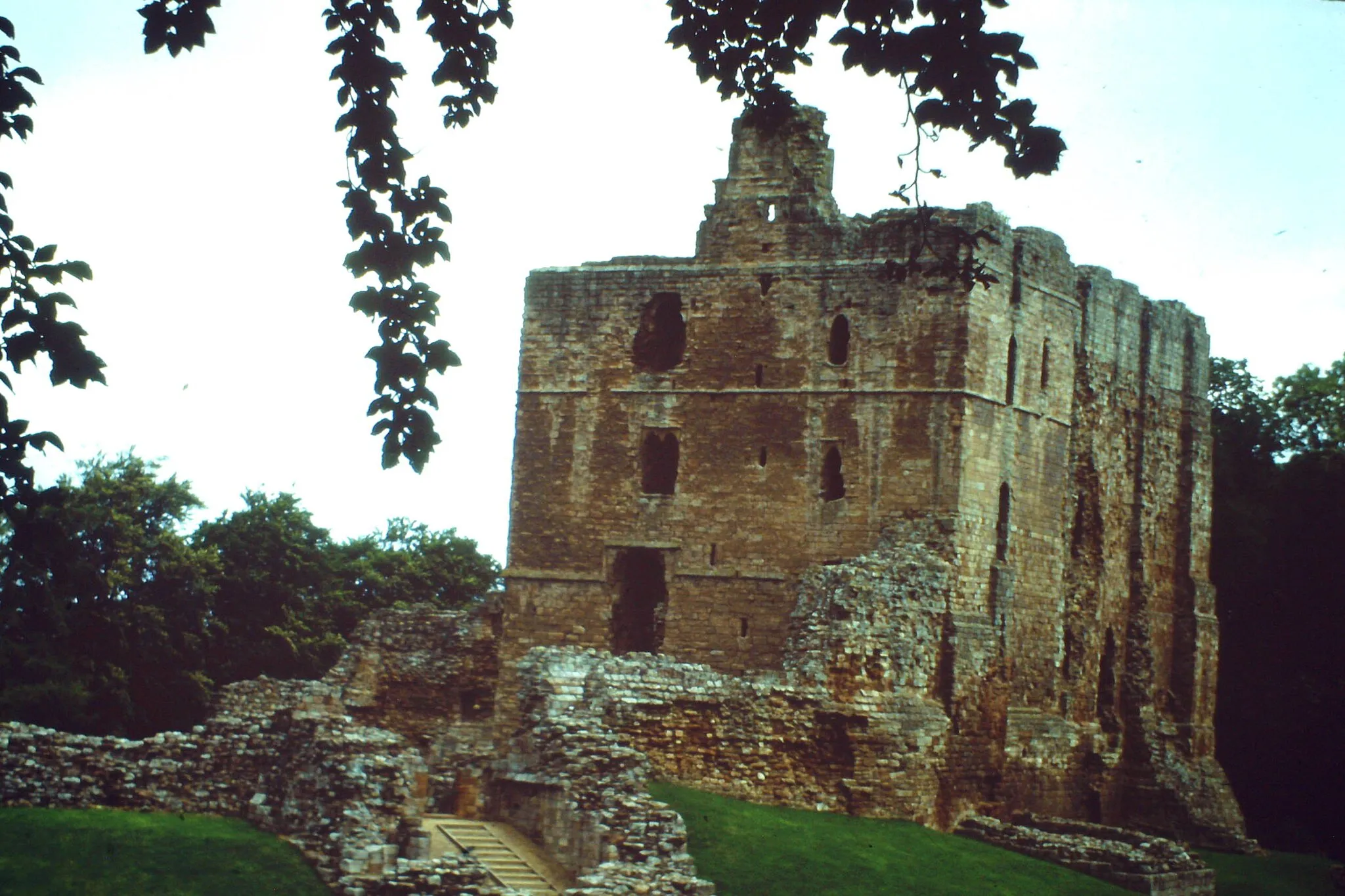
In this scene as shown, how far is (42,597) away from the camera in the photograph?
29.1ft

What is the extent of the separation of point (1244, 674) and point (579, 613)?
14.6 m

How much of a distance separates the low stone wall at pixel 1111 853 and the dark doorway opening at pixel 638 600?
6367mm

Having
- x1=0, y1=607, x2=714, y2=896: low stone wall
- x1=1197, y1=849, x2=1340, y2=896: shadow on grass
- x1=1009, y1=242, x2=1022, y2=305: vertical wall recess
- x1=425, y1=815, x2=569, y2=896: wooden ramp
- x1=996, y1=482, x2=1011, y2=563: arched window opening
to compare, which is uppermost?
x1=1009, y1=242, x2=1022, y2=305: vertical wall recess

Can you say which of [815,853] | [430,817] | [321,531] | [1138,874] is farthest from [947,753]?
[321,531]

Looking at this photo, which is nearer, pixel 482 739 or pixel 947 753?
pixel 947 753

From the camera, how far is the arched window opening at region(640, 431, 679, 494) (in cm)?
3012

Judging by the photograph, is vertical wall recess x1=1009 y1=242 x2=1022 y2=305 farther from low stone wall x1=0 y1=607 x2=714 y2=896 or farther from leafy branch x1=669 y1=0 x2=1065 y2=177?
leafy branch x1=669 y1=0 x2=1065 y2=177

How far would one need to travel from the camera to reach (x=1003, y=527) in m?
29.2

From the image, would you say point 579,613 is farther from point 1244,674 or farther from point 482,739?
point 1244,674

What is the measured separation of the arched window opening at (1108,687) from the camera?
31.7 metres

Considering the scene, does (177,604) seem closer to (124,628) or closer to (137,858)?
(124,628)

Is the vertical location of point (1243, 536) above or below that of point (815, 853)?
above

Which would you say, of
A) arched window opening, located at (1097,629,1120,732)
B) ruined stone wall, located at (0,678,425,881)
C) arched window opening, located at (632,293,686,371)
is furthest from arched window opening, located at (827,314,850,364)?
ruined stone wall, located at (0,678,425,881)

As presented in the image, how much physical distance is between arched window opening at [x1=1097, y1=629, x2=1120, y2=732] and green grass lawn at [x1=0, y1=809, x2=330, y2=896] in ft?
54.9
